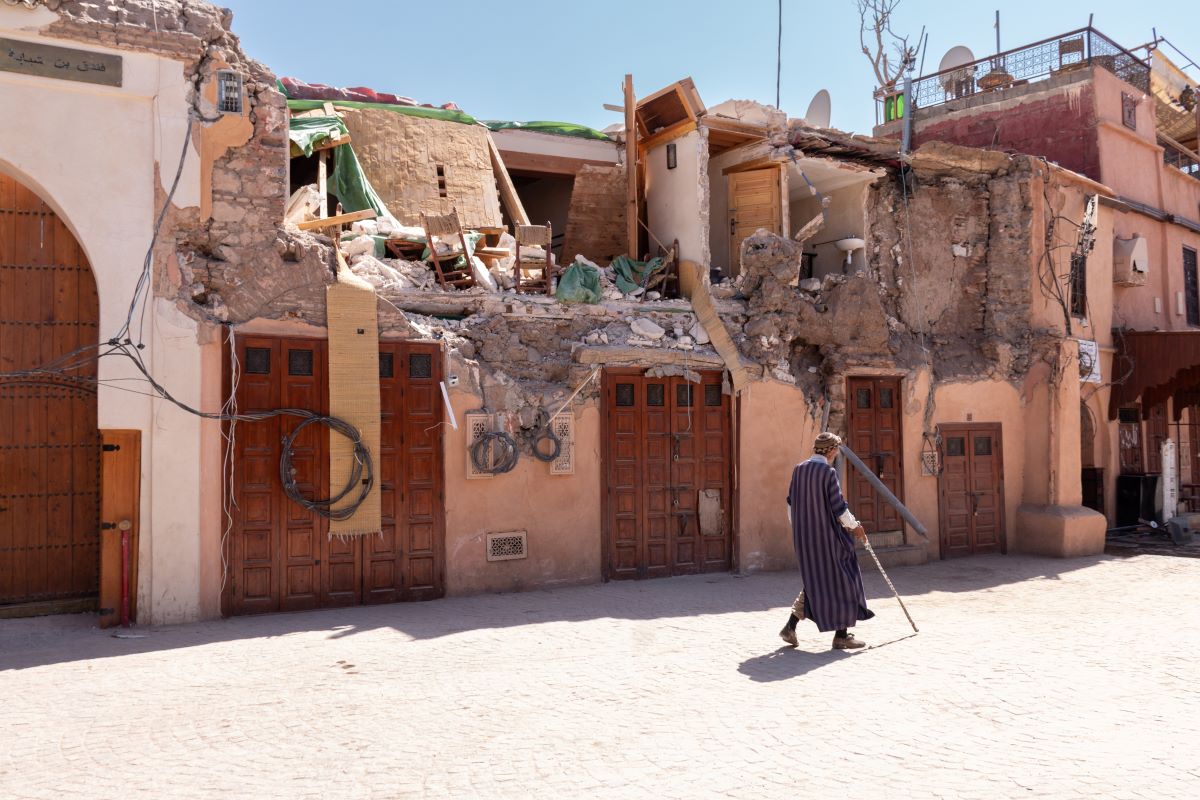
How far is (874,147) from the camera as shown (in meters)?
12.0

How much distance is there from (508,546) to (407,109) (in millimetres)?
6753

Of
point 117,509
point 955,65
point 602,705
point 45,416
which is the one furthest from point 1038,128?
point 45,416

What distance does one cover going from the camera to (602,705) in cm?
518

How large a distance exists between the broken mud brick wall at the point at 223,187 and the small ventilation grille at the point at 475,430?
1737 mm

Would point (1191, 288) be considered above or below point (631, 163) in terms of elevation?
below

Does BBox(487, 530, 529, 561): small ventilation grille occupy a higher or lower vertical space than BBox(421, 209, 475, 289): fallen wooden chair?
lower

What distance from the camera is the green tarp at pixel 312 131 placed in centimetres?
1091

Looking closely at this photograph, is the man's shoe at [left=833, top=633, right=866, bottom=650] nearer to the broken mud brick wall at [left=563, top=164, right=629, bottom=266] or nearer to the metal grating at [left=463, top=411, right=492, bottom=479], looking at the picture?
the metal grating at [left=463, top=411, right=492, bottom=479]

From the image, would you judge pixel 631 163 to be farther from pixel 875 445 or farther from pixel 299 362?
pixel 299 362

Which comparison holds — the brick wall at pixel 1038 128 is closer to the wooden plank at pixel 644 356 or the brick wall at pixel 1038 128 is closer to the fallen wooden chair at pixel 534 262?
the wooden plank at pixel 644 356

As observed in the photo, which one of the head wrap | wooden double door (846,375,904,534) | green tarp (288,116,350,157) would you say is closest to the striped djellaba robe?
the head wrap

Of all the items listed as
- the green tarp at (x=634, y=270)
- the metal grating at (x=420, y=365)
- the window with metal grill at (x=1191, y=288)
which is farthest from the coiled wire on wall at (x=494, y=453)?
the window with metal grill at (x=1191, y=288)

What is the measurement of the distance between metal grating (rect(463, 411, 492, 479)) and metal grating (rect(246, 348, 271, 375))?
191cm

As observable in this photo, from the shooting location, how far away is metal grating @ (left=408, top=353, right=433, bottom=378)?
866cm
